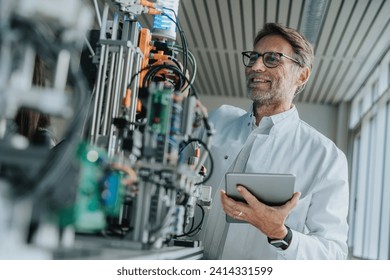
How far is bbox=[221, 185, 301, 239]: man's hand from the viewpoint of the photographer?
1.37 metres

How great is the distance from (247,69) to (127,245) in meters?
1.12

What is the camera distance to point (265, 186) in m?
1.34

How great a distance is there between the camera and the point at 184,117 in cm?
113

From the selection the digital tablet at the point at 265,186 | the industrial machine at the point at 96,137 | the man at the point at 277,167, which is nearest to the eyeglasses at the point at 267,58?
the man at the point at 277,167

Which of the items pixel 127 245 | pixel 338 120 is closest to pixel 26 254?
pixel 127 245

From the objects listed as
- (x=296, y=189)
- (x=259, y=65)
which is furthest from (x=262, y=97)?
(x=296, y=189)

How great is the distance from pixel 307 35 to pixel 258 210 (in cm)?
240

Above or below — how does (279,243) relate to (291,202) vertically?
below

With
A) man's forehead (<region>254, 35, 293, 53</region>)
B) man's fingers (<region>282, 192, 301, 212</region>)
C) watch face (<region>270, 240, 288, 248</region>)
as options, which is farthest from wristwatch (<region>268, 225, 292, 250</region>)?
man's forehead (<region>254, 35, 293, 53</region>)

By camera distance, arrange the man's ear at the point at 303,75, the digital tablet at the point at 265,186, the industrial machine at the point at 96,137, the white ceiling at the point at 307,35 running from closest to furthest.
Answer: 1. the industrial machine at the point at 96,137
2. the digital tablet at the point at 265,186
3. the man's ear at the point at 303,75
4. the white ceiling at the point at 307,35

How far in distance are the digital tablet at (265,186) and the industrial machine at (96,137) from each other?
14cm

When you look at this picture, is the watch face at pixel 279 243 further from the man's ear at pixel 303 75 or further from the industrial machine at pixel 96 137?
the man's ear at pixel 303 75

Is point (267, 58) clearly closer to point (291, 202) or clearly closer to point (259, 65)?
point (259, 65)

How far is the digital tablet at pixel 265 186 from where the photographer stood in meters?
1.31
